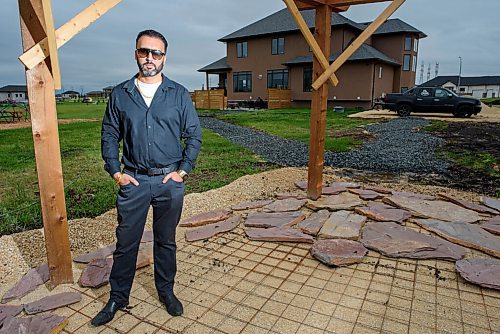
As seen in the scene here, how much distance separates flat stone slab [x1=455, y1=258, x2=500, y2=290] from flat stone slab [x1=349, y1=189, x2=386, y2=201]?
180 centimetres

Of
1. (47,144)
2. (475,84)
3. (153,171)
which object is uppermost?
(475,84)

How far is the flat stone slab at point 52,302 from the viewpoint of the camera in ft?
7.83

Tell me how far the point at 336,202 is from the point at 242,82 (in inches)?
1037

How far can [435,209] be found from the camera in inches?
171

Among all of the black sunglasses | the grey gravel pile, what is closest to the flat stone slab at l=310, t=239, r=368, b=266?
the black sunglasses

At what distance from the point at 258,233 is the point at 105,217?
1.87 m

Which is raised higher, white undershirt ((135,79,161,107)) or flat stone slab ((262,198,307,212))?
white undershirt ((135,79,161,107))

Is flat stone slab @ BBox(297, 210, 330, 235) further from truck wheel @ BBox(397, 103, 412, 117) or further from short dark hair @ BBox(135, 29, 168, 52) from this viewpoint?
truck wheel @ BBox(397, 103, 412, 117)

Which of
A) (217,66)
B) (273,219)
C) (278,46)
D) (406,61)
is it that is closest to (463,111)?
(406,61)

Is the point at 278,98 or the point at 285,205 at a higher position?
the point at 278,98

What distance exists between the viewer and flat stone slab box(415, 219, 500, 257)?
3303 mm

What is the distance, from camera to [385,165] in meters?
7.40

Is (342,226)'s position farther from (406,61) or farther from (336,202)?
(406,61)

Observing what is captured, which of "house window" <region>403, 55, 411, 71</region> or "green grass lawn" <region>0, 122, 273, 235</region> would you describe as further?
"house window" <region>403, 55, 411, 71</region>
